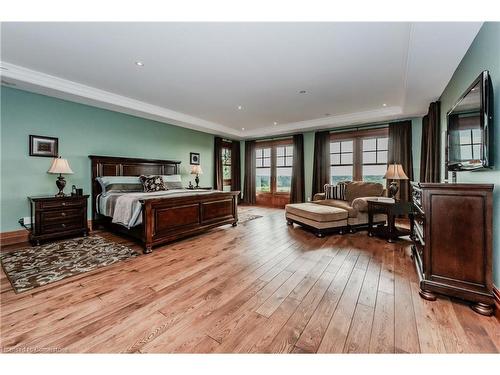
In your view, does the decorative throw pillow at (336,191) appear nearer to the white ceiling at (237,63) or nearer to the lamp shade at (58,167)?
the white ceiling at (237,63)

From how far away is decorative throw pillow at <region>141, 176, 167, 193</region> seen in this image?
14.7ft

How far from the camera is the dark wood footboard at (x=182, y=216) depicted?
2.99m

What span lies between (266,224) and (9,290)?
3755 mm

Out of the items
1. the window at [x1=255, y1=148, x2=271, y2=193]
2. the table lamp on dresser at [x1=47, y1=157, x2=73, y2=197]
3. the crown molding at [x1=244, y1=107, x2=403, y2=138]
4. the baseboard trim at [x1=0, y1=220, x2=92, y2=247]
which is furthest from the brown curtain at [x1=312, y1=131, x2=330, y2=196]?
the baseboard trim at [x1=0, y1=220, x2=92, y2=247]

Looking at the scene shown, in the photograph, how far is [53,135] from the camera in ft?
12.4

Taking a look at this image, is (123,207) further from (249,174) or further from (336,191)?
(249,174)

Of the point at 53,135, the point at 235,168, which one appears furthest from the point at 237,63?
the point at 235,168

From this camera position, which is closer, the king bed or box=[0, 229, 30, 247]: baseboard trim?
the king bed

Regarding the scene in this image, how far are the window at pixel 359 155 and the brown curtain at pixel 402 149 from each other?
231 mm

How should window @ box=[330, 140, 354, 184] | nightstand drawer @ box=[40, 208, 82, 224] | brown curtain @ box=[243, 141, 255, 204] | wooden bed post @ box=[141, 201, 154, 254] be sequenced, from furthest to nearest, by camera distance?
brown curtain @ box=[243, 141, 255, 204], window @ box=[330, 140, 354, 184], nightstand drawer @ box=[40, 208, 82, 224], wooden bed post @ box=[141, 201, 154, 254]

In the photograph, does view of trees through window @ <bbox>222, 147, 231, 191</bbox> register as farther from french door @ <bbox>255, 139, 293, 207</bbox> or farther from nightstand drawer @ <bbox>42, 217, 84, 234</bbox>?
nightstand drawer @ <bbox>42, 217, 84, 234</bbox>

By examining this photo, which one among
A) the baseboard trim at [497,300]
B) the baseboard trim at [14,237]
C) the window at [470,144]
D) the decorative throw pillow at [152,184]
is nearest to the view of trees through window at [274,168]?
the decorative throw pillow at [152,184]

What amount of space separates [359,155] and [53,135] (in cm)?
669
